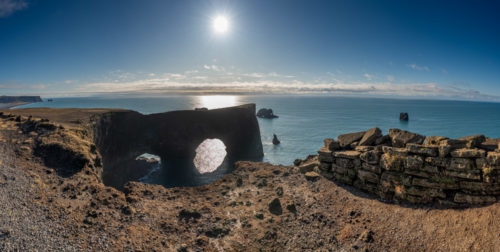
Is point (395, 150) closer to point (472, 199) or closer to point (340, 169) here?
point (472, 199)

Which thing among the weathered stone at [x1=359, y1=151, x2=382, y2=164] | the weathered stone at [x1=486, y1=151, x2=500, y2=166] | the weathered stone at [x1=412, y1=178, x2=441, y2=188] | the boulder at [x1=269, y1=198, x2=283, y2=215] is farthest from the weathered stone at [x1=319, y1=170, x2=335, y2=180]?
the weathered stone at [x1=486, y1=151, x2=500, y2=166]

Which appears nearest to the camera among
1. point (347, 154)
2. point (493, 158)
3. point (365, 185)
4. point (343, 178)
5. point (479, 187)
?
point (493, 158)

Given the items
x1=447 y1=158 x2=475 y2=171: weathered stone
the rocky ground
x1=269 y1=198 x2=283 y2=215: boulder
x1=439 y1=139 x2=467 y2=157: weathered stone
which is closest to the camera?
Result: the rocky ground

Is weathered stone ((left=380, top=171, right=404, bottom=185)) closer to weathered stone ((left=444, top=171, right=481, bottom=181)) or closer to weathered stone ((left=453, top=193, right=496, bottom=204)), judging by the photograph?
weathered stone ((left=444, top=171, right=481, bottom=181))

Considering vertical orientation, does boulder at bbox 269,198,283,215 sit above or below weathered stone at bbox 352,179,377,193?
below

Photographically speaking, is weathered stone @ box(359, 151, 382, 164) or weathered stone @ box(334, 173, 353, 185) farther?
weathered stone @ box(334, 173, 353, 185)

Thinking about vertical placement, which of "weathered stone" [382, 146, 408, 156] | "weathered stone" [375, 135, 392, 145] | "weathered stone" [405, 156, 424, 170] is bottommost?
"weathered stone" [405, 156, 424, 170]

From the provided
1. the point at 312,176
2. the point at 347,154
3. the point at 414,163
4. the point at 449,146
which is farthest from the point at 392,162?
the point at 312,176
